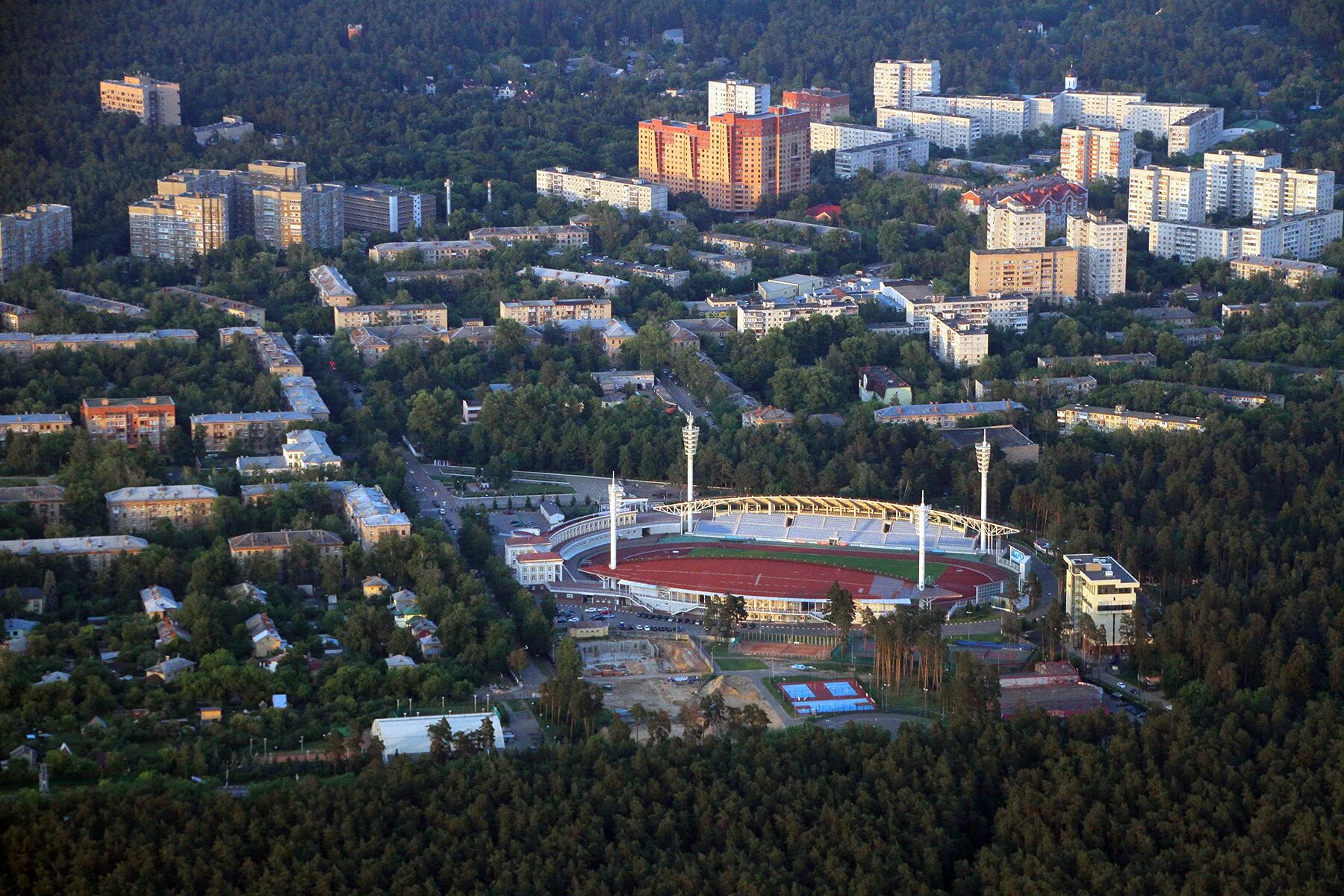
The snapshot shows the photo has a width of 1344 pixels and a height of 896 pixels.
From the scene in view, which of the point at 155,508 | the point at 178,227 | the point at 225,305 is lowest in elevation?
the point at 155,508

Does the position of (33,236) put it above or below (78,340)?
above

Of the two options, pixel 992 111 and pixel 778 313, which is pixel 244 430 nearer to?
pixel 778 313

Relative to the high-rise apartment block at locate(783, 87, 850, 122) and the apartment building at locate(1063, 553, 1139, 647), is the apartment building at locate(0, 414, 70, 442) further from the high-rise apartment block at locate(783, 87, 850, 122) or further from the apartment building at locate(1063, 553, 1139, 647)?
the high-rise apartment block at locate(783, 87, 850, 122)

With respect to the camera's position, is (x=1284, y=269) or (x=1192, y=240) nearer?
(x=1284, y=269)

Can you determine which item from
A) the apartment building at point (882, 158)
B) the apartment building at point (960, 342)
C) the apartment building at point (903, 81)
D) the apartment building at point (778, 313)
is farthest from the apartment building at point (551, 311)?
the apartment building at point (903, 81)

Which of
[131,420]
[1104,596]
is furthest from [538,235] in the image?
[1104,596]

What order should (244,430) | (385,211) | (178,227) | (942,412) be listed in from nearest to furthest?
(244,430), (942,412), (178,227), (385,211)

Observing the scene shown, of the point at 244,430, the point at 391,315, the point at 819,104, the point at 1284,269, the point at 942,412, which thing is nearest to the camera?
the point at 244,430
